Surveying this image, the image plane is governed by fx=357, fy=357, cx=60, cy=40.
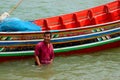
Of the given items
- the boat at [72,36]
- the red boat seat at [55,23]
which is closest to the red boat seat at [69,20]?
the boat at [72,36]

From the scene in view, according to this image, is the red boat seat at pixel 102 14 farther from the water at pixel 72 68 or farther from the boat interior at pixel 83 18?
the water at pixel 72 68

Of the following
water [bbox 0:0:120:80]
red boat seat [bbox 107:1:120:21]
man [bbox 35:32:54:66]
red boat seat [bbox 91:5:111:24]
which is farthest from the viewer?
red boat seat [bbox 107:1:120:21]

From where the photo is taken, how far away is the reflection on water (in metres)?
10.1

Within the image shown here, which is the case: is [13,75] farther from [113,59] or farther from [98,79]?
[113,59]

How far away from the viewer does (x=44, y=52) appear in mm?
10023

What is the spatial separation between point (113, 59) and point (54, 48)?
194 centimetres

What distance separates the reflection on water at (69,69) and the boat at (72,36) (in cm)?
29

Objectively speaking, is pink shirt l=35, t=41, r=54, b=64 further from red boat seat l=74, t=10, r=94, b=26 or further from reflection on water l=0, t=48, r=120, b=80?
red boat seat l=74, t=10, r=94, b=26

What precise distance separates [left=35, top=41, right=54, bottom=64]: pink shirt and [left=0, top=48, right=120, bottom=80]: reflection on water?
26cm

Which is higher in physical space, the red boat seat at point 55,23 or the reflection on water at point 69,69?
the red boat seat at point 55,23

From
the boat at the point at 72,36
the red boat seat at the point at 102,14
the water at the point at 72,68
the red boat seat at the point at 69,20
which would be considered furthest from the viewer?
the red boat seat at the point at 102,14

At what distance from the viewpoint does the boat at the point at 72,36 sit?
10602mm

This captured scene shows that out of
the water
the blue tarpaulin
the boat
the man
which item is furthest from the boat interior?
the man

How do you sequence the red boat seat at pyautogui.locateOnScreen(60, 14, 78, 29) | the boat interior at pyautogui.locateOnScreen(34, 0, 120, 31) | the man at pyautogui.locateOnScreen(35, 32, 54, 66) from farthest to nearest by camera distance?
the red boat seat at pyautogui.locateOnScreen(60, 14, 78, 29) → the boat interior at pyautogui.locateOnScreen(34, 0, 120, 31) → the man at pyautogui.locateOnScreen(35, 32, 54, 66)
